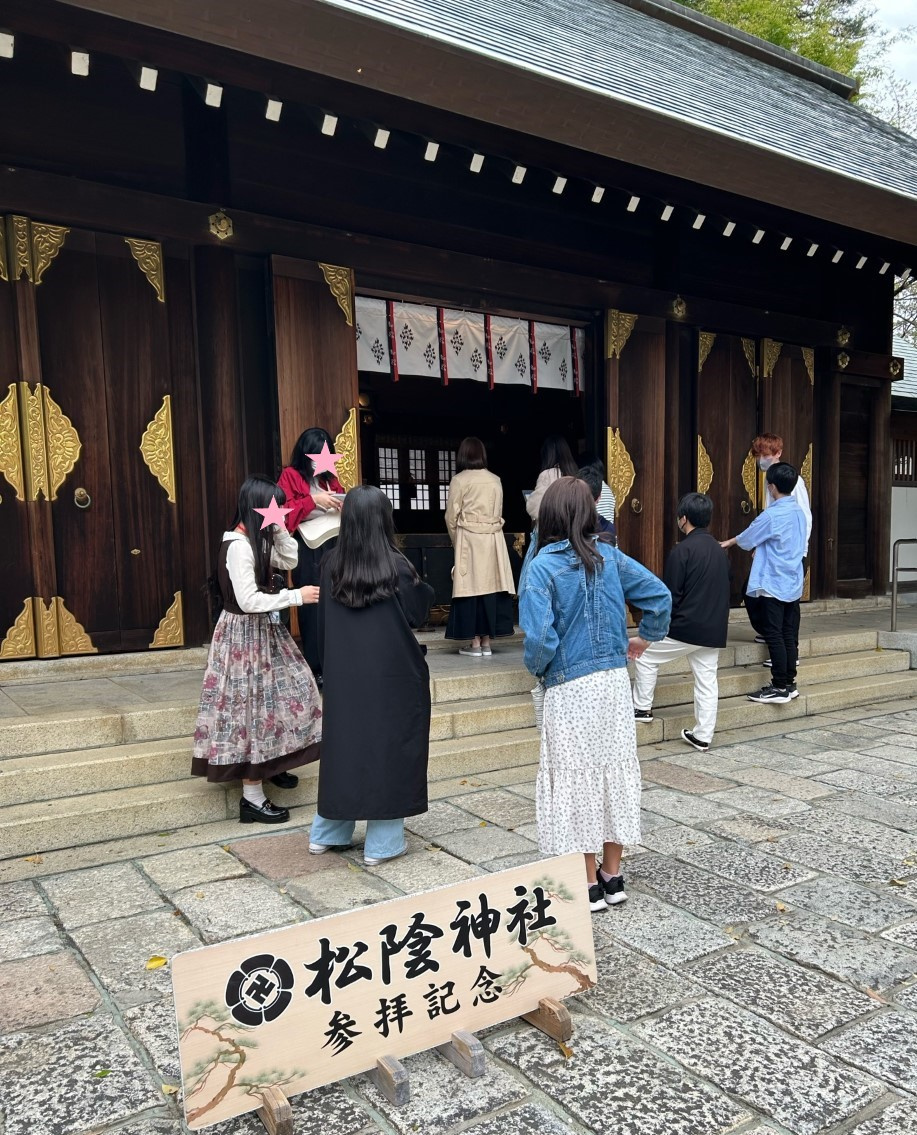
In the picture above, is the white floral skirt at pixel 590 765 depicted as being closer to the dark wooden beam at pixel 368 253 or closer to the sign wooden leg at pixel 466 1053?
the sign wooden leg at pixel 466 1053

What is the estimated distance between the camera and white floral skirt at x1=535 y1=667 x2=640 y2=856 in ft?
10.5

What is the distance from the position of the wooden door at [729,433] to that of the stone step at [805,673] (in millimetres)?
1624

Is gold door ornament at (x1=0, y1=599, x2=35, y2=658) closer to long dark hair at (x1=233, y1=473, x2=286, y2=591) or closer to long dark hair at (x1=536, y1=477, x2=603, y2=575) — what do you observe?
long dark hair at (x1=233, y1=473, x2=286, y2=591)

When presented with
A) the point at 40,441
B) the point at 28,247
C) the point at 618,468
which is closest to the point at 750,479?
the point at 618,468

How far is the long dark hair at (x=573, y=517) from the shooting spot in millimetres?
3176

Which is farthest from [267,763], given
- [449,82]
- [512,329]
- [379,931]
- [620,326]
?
[620,326]

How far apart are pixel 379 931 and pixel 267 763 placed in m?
2.07

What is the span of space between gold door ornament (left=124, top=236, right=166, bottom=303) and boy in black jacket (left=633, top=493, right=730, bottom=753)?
407 centimetres

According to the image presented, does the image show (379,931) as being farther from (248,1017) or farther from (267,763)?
(267,763)

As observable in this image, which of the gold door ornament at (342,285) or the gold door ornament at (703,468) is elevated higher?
the gold door ornament at (342,285)

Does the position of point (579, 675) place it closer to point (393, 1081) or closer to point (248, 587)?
point (393, 1081)

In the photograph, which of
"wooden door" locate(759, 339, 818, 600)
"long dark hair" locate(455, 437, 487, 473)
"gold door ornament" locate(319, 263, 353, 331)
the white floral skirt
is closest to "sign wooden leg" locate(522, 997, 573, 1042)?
the white floral skirt

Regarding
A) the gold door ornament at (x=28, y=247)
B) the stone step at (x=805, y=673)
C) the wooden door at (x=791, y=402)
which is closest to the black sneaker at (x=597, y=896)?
the stone step at (x=805, y=673)

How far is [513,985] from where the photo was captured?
2525 mm
